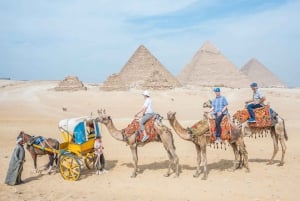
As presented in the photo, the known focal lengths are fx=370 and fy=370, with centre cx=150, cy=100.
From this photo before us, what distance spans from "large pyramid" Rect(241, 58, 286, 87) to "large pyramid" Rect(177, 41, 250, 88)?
27.0m

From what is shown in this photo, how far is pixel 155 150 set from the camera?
481 inches

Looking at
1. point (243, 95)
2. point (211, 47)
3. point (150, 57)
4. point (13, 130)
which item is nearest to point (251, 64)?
point (211, 47)

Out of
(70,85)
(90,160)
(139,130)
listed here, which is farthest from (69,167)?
(70,85)

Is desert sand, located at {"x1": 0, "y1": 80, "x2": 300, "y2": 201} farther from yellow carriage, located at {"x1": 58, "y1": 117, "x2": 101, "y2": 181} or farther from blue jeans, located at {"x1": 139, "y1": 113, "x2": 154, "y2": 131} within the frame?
blue jeans, located at {"x1": 139, "y1": 113, "x2": 154, "y2": 131}

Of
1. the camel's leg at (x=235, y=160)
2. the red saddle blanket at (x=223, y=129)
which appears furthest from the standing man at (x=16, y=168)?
the camel's leg at (x=235, y=160)

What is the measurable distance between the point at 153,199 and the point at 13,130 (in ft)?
37.6

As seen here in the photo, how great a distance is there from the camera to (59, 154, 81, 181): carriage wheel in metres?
8.39

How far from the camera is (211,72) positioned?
314 ft

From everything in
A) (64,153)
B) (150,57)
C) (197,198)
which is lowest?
(197,198)

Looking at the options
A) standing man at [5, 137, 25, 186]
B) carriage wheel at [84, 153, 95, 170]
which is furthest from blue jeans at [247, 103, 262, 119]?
standing man at [5, 137, 25, 186]

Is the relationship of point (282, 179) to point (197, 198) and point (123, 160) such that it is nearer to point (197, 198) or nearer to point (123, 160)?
point (197, 198)

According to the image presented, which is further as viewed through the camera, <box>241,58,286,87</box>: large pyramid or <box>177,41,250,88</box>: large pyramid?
<box>241,58,286,87</box>: large pyramid

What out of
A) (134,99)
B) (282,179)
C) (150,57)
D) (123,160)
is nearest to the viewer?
(282,179)

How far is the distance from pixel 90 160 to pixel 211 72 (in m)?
88.5
